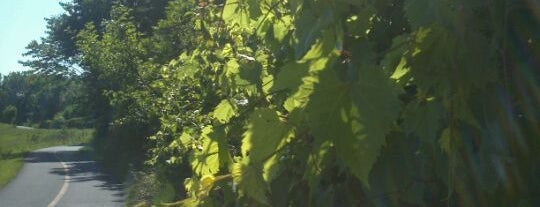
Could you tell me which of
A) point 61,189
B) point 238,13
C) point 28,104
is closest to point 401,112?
point 238,13

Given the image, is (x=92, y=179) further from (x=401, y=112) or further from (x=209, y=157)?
(x=401, y=112)

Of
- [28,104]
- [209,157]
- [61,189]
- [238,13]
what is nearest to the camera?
[209,157]

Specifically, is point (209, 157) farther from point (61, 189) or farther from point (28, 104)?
point (28, 104)

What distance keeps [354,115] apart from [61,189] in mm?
20708

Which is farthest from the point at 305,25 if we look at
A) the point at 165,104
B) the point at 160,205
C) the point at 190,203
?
the point at 165,104

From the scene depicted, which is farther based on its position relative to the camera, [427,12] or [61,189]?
[61,189]

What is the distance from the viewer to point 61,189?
20609 mm

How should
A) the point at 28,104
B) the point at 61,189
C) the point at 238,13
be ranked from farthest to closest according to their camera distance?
the point at 28,104 < the point at 61,189 < the point at 238,13

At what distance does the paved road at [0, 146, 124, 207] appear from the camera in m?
17.0

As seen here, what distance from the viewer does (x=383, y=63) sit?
3.98 feet

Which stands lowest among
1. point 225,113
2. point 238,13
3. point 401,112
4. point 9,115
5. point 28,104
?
point 401,112

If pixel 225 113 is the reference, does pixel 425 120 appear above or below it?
below

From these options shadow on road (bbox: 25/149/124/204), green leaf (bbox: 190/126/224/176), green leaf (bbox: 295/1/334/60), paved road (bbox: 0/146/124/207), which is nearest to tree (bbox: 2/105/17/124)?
shadow on road (bbox: 25/149/124/204)

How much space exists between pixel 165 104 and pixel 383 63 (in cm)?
612
